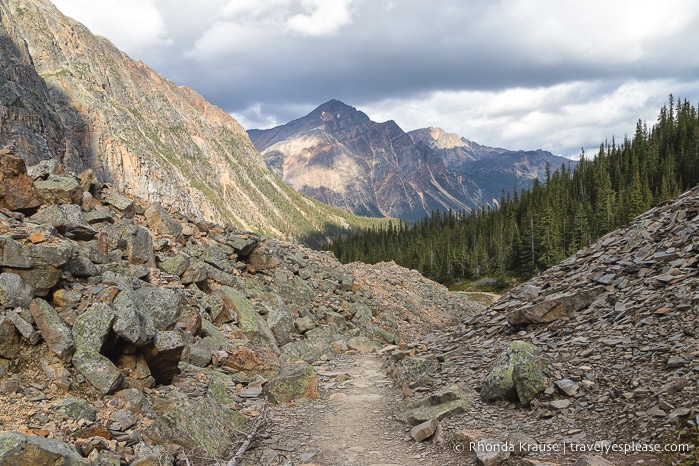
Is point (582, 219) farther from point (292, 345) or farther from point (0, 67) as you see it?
point (0, 67)

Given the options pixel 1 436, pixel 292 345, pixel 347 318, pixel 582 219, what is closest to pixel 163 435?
pixel 1 436

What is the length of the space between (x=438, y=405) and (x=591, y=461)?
17.8 ft

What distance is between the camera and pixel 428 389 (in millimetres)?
14531

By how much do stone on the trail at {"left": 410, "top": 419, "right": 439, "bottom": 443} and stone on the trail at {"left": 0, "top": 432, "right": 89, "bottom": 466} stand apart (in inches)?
297

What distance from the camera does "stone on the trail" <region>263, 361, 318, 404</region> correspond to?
14.6 metres

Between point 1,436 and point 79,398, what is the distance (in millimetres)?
2749

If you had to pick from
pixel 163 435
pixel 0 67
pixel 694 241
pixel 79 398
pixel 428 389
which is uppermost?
pixel 0 67

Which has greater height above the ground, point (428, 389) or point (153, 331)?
point (153, 331)

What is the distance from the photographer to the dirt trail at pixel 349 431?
33.4ft

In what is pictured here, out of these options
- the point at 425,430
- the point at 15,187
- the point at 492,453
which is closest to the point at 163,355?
the point at 425,430

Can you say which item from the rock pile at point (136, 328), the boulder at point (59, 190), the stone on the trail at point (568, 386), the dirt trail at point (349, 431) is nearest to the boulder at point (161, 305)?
the rock pile at point (136, 328)

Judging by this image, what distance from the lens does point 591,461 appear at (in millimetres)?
7469

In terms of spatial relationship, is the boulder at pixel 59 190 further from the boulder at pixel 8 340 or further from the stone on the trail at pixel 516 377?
the stone on the trail at pixel 516 377

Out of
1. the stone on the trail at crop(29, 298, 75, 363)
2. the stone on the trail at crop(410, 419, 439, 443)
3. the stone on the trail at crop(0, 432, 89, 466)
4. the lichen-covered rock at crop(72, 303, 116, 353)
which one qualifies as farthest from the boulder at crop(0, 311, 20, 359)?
the stone on the trail at crop(410, 419, 439, 443)
